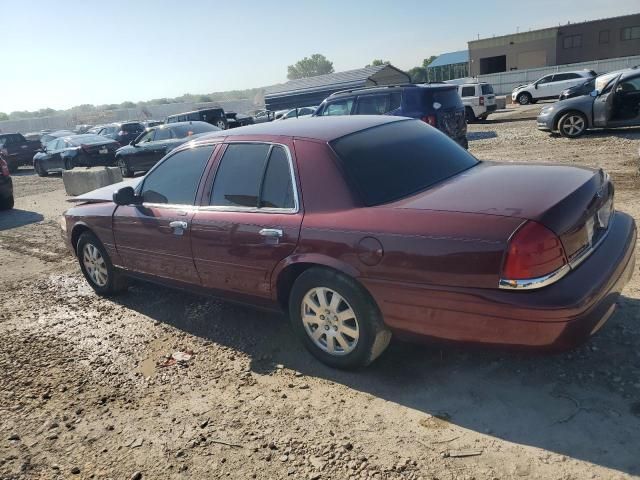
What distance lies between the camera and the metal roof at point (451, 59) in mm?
62156

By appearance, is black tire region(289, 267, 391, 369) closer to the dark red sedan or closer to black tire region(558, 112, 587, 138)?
the dark red sedan

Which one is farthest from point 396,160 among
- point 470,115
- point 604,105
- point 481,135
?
point 470,115

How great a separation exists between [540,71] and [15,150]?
34.3 meters

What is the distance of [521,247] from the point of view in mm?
2564

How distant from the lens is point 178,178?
4410 millimetres

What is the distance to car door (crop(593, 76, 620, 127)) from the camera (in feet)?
39.9

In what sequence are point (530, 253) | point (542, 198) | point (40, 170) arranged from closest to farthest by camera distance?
point (530, 253) → point (542, 198) → point (40, 170)

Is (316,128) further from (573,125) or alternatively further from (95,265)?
(573,125)

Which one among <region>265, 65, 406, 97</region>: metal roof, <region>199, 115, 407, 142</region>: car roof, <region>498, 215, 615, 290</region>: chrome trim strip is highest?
<region>265, 65, 406, 97</region>: metal roof

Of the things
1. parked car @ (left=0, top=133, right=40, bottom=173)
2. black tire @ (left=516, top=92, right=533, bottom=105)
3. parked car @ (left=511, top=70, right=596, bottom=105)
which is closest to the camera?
parked car @ (left=0, top=133, right=40, bottom=173)

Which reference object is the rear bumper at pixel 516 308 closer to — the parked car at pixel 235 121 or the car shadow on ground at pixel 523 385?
the car shadow on ground at pixel 523 385

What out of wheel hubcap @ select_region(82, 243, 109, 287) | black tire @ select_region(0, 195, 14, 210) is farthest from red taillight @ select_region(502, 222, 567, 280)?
black tire @ select_region(0, 195, 14, 210)

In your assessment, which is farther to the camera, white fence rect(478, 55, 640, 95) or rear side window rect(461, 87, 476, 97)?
white fence rect(478, 55, 640, 95)

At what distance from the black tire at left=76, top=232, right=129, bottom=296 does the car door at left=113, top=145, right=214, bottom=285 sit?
44cm
